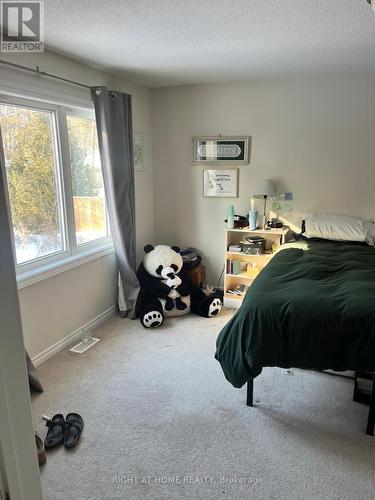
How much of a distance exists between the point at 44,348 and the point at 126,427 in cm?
105

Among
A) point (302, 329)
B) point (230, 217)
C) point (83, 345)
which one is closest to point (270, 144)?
point (230, 217)

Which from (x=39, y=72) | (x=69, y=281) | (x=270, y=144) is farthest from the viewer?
(x=270, y=144)

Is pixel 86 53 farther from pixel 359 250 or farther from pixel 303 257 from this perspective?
pixel 359 250

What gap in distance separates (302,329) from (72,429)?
1394 mm

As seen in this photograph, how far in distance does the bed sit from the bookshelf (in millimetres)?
1335

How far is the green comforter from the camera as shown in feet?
5.96

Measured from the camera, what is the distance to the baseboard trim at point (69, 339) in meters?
2.68

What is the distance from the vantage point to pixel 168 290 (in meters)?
3.44

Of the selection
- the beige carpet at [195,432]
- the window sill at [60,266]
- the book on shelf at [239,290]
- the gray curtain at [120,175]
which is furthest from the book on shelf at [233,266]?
the window sill at [60,266]

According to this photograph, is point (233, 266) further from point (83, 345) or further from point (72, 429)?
point (72, 429)

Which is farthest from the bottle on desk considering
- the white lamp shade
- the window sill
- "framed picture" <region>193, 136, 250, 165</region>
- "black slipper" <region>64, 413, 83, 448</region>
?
"black slipper" <region>64, 413, 83, 448</region>

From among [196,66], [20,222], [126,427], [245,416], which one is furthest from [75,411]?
[196,66]

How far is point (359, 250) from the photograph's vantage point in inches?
116

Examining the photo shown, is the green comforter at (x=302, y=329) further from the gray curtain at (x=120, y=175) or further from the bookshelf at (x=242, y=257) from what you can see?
the gray curtain at (x=120, y=175)
